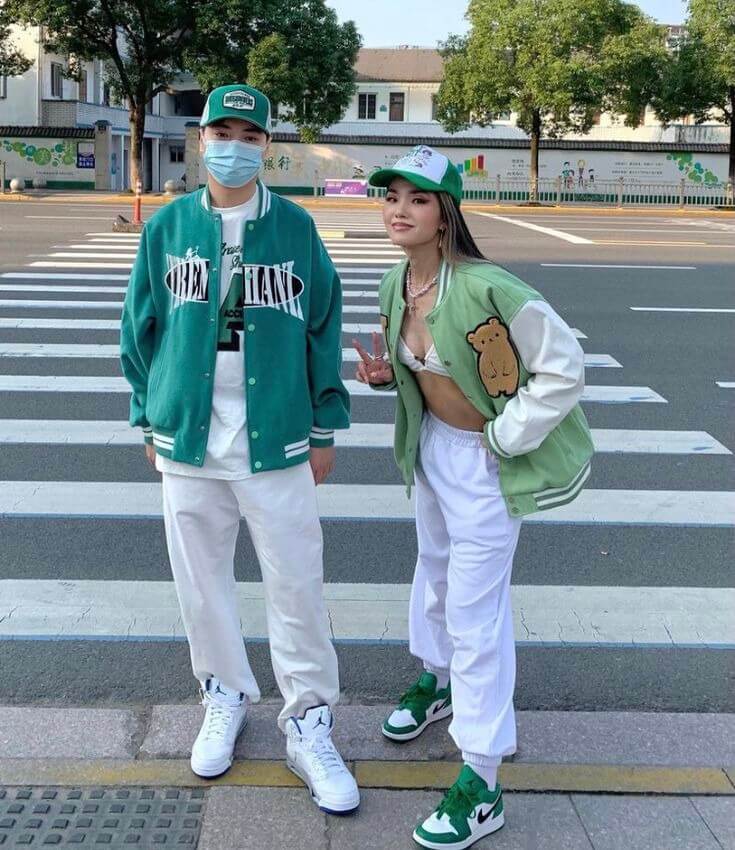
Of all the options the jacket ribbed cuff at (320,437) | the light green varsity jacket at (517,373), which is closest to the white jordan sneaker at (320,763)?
the jacket ribbed cuff at (320,437)

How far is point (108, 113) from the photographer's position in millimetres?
50938

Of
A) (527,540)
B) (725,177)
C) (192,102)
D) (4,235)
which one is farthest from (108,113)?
(527,540)

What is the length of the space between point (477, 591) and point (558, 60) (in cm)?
3637

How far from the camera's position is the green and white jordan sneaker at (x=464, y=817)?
2.94 meters

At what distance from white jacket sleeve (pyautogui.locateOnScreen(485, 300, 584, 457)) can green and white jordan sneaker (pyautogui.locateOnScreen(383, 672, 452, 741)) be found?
1015 millimetres

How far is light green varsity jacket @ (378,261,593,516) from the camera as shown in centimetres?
295

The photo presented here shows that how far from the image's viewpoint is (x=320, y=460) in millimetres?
3312

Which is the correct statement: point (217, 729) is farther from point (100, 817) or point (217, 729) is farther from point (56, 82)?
point (56, 82)

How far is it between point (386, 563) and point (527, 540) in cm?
79

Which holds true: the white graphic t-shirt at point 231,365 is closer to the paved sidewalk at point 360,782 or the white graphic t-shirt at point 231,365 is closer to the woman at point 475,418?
the woman at point 475,418

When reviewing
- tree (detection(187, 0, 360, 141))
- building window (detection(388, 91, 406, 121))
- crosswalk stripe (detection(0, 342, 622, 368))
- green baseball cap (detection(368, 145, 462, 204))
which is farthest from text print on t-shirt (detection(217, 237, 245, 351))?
building window (detection(388, 91, 406, 121))

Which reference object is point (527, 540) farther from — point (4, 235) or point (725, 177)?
point (725, 177)

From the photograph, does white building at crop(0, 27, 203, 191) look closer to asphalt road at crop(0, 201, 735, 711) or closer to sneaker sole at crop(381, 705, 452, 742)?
asphalt road at crop(0, 201, 735, 711)

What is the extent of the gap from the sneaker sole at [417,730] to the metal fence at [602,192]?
134 feet
